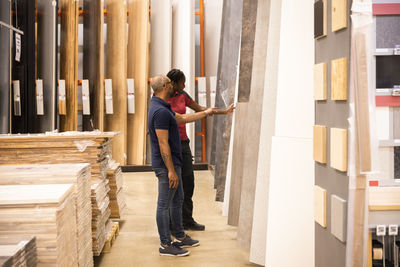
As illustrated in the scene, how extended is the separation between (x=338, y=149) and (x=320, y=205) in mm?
489

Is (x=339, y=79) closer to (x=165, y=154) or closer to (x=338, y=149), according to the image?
(x=338, y=149)

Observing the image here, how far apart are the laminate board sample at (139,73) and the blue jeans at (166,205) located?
4.88m

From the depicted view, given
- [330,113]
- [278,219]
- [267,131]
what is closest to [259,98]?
[267,131]

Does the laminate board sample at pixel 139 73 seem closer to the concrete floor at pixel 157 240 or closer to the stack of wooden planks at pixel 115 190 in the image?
the concrete floor at pixel 157 240

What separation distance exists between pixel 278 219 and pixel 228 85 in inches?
134

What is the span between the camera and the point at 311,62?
3584mm

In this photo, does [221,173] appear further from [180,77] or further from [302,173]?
[302,173]

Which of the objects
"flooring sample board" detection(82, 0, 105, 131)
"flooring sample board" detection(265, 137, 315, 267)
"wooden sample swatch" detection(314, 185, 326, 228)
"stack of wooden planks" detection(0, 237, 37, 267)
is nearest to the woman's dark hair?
"flooring sample board" detection(265, 137, 315, 267)

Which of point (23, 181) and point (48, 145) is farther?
point (48, 145)

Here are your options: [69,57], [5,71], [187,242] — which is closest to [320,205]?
[187,242]

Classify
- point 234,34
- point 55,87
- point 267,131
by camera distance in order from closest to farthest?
point 267,131, point 234,34, point 55,87

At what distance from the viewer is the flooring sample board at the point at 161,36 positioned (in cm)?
943

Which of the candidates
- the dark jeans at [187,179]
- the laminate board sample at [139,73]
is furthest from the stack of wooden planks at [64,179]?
the laminate board sample at [139,73]

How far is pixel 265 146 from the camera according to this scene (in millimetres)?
3982
